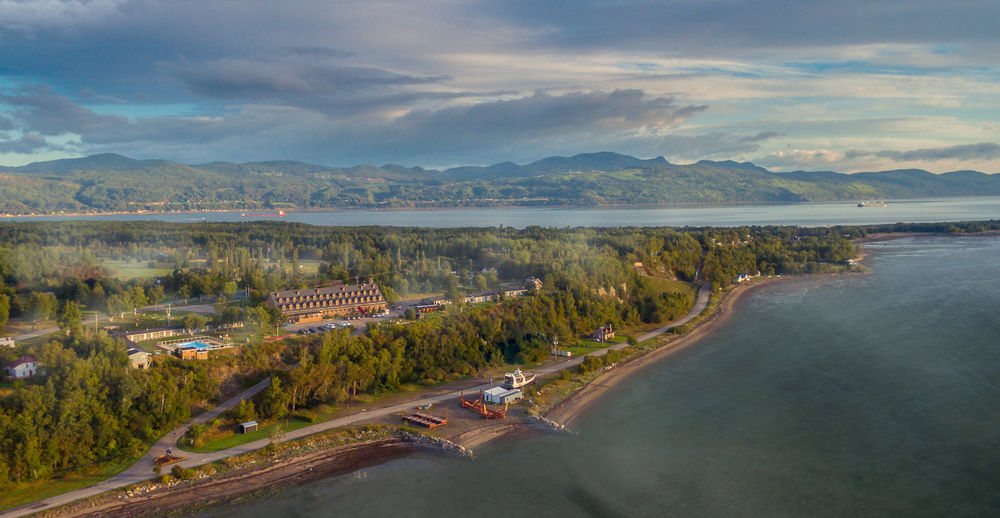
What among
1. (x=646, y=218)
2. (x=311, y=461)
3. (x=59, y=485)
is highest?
(x=646, y=218)

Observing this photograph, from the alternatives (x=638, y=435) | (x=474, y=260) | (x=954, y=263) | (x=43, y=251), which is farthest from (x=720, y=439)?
(x=954, y=263)

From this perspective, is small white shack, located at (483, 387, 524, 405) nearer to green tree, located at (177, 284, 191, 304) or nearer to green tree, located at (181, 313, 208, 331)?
green tree, located at (181, 313, 208, 331)

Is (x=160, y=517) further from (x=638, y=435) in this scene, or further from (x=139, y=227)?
(x=139, y=227)

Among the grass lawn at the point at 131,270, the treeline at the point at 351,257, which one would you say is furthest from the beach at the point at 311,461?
the grass lawn at the point at 131,270

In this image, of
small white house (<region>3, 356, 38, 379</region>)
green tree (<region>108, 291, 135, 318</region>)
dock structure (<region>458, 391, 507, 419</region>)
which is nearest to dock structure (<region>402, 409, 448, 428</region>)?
dock structure (<region>458, 391, 507, 419</region>)

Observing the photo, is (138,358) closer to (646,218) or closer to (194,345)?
(194,345)

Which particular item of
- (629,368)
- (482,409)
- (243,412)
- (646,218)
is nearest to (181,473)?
(243,412)
